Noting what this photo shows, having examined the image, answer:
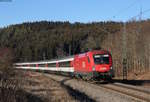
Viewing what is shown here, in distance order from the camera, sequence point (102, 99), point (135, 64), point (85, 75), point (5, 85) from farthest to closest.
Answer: point (135, 64), point (85, 75), point (102, 99), point (5, 85)

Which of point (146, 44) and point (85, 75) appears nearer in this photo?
point (85, 75)

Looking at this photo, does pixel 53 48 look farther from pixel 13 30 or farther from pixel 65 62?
pixel 65 62

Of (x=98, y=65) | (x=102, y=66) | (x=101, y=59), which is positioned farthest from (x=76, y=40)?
(x=102, y=66)

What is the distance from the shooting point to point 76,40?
10050 cm

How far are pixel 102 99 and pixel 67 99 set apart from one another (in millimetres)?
2250

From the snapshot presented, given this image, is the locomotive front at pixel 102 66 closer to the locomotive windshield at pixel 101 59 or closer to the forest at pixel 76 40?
the locomotive windshield at pixel 101 59

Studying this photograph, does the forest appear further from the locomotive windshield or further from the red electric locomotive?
the locomotive windshield

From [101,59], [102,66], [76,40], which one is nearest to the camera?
[102,66]

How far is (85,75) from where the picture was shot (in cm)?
2831

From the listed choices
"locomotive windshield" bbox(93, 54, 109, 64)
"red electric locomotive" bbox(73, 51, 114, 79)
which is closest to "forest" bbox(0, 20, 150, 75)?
"red electric locomotive" bbox(73, 51, 114, 79)

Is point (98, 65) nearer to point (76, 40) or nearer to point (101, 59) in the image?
point (101, 59)

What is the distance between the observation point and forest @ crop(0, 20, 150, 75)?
155 ft

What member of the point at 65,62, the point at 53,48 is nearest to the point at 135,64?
the point at 65,62

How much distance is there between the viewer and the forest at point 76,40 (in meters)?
47.2
